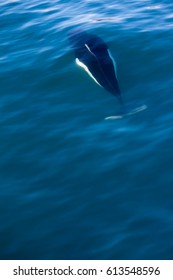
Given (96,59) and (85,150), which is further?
(96,59)

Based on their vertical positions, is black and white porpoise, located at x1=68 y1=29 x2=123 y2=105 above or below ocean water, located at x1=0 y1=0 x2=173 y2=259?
above

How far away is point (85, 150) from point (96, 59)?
3.48 metres

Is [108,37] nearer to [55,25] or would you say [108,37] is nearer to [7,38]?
Answer: [55,25]

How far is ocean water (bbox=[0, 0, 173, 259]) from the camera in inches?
312

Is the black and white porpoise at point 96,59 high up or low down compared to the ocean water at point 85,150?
up

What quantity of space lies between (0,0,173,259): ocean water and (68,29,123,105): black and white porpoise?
199 mm

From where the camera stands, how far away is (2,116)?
10930 mm

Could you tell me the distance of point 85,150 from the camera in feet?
31.5

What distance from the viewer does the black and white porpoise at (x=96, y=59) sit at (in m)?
11.3

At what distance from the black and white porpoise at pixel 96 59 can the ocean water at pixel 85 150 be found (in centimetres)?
20

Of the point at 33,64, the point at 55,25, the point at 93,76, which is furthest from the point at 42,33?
the point at 93,76

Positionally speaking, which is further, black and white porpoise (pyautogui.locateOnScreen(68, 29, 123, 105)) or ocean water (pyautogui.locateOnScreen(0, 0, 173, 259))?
black and white porpoise (pyautogui.locateOnScreen(68, 29, 123, 105))

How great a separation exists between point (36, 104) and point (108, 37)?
3.55 meters
